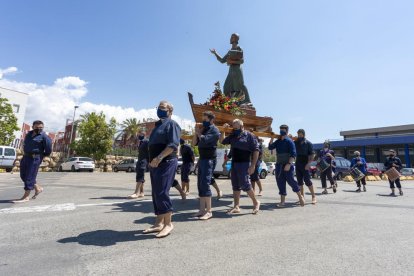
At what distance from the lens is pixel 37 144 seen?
5.95m

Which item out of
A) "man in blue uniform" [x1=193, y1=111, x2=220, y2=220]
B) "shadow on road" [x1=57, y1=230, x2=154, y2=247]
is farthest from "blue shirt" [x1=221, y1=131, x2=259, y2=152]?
"shadow on road" [x1=57, y1=230, x2=154, y2=247]

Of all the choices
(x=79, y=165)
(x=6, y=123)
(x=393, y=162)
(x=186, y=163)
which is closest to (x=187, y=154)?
(x=186, y=163)

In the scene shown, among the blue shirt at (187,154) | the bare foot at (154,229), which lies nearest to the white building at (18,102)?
the blue shirt at (187,154)

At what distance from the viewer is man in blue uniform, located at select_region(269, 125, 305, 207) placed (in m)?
6.12

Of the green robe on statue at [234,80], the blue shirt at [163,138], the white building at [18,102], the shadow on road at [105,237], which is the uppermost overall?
the white building at [18,102]

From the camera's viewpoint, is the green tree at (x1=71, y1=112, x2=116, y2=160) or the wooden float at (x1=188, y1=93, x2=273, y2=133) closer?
the wooden float at (x1=188, y1=93, x2=273, y2=133)

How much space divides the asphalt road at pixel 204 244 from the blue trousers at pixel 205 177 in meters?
0.51

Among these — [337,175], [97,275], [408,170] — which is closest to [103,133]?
[337,175]

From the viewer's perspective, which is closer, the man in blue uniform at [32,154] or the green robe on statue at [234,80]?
the man in blue uniform at [32,154]

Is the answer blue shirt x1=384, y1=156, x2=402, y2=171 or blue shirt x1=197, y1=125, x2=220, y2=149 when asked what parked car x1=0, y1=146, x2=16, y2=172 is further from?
blue shirt x1=384, y1=156, x2=402, y2=171

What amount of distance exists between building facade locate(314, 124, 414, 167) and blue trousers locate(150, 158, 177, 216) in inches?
1761

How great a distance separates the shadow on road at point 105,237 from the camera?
3.12 meters

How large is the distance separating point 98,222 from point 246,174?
275 cm

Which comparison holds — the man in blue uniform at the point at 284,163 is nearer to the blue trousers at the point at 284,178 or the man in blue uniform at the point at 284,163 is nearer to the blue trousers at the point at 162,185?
the blue trousers at the point at 284,178
